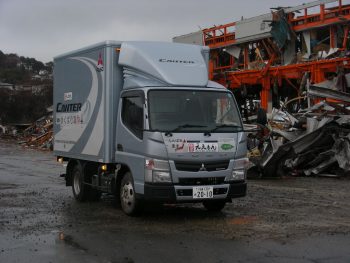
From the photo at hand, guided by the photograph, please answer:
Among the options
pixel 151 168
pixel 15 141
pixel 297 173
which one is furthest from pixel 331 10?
pixel 15 141

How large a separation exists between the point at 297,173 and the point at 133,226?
31.1 ft

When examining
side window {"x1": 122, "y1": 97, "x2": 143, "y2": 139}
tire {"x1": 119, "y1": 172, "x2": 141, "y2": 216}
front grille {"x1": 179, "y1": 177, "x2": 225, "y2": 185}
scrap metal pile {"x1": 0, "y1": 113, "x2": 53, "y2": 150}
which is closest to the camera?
front grille {"x1": 179, "y1": 177, "x2": 225, "y2": 185}

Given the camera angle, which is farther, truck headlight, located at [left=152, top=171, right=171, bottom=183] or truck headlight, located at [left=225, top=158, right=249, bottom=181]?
truck headlight, located at [left=225, top=158, right=249, bottom=181]

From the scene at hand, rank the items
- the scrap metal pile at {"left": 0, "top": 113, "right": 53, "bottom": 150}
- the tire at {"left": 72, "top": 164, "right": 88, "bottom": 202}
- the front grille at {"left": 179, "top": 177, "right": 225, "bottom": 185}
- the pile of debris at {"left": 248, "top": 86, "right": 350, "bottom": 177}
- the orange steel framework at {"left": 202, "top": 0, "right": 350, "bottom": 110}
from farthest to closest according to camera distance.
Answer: the scrap metal pile at {"left": 0, "top": 113, "right": 53, "bottom": 150} < the orange steel framework at {"left": 202, "top": 0, "right": 350, "bottom": 110} < the pile of debris at {"left": 248, "top": 86, "right": 350, "bottom": 177} < the tire at {"left": 72, "top": 164, "right": 88, "bottom": 202} < the front grille at {"left": 179, "top": 177, "right": 225, "bottom": 185}

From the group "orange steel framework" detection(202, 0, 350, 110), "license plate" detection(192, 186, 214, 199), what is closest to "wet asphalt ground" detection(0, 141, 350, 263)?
"license plate" detection(192, 186, 214, 199)

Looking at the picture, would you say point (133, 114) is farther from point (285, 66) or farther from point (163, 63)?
point (285, 66)

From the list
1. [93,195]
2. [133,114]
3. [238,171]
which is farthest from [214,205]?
[93,195]

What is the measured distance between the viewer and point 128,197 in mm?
9125

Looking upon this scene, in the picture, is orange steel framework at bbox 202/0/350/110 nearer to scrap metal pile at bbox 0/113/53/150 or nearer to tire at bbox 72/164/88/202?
tire at bbox 72/164/88/202

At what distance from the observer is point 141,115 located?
8.79m

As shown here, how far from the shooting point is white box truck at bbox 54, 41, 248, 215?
845cm

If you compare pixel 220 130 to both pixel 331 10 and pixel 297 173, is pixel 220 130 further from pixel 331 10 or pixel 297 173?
pixel 331 10

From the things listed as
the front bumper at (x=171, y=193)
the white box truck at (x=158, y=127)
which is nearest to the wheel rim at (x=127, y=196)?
the white box truck at (x=158, y=127)

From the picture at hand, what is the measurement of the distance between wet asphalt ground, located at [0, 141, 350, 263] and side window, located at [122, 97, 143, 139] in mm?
1487
